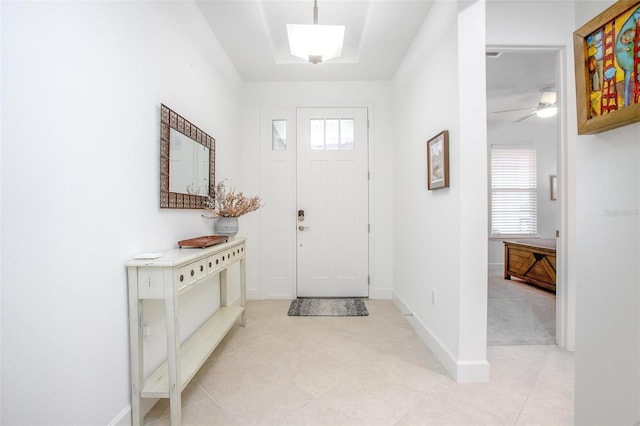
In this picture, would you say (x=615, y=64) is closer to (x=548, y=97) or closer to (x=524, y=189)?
(x=548, y=97)

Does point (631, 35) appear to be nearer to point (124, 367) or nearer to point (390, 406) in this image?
point (390, 406)

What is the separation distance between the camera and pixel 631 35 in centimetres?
70

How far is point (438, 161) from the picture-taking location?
2137 millimetres

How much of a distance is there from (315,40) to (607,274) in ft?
6.91

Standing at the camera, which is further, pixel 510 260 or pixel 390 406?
pixel 510 260

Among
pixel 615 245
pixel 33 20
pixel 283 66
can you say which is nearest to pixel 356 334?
pixel 615 245

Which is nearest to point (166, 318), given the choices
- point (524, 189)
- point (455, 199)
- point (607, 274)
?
point (607, 274)

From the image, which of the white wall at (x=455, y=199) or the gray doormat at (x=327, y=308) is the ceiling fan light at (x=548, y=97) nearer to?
the white wall at (x=455, y=199)

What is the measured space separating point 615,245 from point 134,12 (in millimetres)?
2293

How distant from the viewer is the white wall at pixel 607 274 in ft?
2.44

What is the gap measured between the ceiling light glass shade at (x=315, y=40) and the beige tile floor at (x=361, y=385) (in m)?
2.37

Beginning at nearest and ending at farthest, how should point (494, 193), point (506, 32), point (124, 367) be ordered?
point (124, 367)
point (506, 32)
point (494, 193)

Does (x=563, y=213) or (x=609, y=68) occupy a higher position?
(x=609, y=68)

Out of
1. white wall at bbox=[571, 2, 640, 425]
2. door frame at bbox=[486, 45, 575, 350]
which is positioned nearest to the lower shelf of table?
white wall at bbox=[571, 2, 640, 425]
